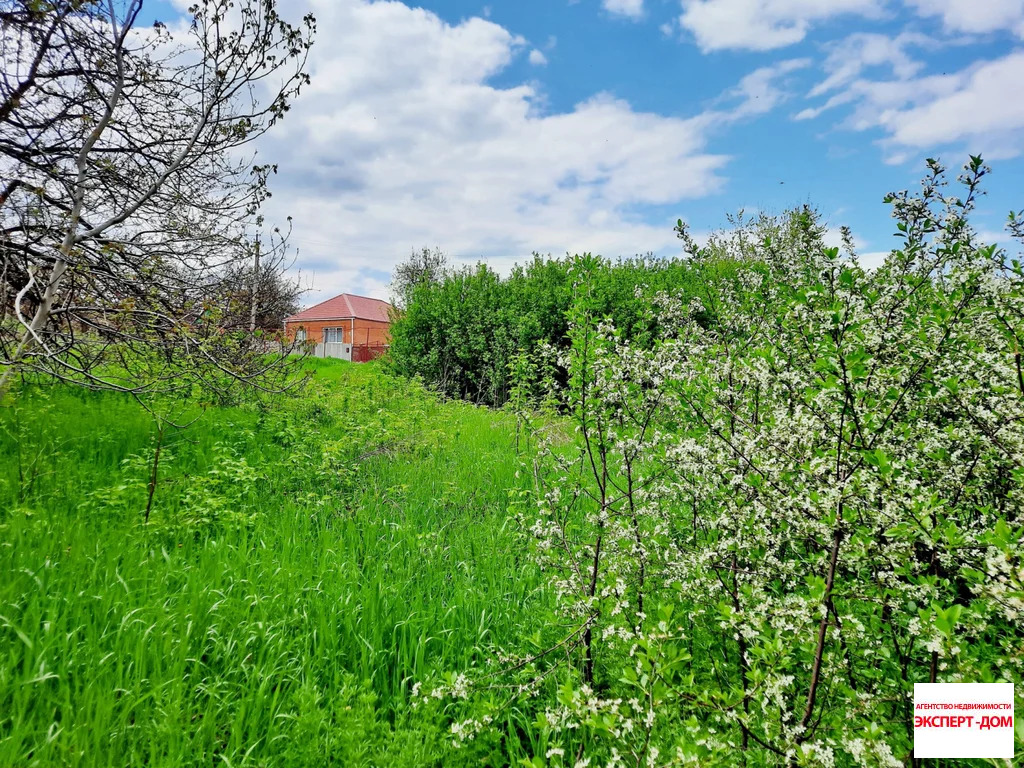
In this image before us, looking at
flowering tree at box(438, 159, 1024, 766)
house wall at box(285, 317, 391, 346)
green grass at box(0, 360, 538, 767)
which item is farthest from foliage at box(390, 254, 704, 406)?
house wall at box(285, 317, 391, 346)

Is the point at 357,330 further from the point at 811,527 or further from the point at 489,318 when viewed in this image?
the point at 811,527

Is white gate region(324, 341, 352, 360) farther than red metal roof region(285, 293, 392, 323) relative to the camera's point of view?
No

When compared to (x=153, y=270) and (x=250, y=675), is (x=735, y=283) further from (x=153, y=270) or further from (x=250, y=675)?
(x=153, y=270)

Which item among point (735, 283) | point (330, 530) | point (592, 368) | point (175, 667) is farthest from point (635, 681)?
point (735, 283)

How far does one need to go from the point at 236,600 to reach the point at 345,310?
45.4 meters

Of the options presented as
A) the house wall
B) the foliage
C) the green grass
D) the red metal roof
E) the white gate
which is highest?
the red metal roof

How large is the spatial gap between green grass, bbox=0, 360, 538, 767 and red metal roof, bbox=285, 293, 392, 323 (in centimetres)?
4017

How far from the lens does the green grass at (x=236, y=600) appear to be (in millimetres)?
2107

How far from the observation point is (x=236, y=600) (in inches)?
116

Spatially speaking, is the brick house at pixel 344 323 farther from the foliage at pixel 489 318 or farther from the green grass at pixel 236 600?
the green grass at pixel 236 600

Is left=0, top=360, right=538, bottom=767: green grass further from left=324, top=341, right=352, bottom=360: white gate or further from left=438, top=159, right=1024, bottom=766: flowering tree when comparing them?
left=324, top=341, right=352, bottom=360: white gate

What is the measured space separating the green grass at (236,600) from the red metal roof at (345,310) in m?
40.2

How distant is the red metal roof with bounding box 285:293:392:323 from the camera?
44.9 m

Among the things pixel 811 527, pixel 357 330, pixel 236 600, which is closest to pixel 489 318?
pixel 236 600
